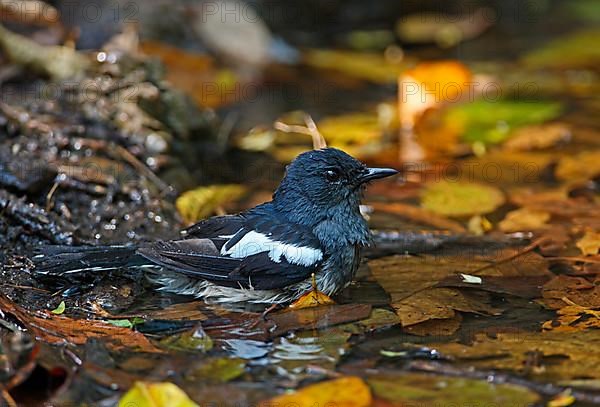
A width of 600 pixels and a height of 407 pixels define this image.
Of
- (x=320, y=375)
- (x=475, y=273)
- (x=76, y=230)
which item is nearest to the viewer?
(x=320, y=375)

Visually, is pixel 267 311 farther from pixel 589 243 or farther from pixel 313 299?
pixel 589 243

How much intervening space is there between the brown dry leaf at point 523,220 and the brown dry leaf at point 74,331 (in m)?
2.65

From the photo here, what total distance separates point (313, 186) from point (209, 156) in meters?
2.42

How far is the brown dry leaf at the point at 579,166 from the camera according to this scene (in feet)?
22.0

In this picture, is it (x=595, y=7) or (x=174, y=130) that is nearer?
(x=174, y=130)

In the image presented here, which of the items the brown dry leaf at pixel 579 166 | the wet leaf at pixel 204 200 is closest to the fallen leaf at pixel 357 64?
the brown dry leaf at pixel 579 166

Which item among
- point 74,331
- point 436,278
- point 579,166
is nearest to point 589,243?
point 436,278

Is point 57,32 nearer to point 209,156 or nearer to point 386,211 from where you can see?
point 209,156

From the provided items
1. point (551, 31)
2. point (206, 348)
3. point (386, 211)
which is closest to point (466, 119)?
point (386, 211)

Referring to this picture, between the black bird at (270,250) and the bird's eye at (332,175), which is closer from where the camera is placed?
the black bird at (270,250)

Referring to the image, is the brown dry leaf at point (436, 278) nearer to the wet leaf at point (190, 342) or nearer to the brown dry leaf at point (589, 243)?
the brown dry leaf at point (589, 243)

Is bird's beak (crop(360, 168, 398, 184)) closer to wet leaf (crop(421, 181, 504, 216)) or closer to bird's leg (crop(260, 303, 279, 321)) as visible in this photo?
bird's leg (crop(260, 303, 279, 321))

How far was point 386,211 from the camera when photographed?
6.12 m

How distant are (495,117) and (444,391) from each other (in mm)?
4691
